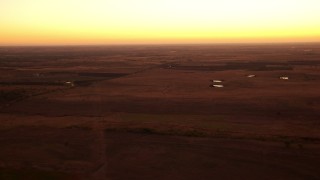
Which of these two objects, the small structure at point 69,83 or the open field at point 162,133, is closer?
the open field at point 162,133

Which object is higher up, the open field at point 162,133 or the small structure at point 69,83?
the open field at point 162,133

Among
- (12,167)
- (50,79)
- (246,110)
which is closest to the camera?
(12,167)

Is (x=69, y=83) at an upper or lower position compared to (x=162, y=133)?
lower

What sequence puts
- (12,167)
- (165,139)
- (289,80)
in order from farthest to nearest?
(289,80) → (165,139) → (12,167)

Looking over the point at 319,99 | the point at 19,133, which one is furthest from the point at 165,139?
the point at 319,99

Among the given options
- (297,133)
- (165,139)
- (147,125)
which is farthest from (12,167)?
(297,133)

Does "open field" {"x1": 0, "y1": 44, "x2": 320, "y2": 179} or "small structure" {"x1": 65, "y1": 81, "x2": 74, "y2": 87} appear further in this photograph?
"small structure" {"x1": 65, "y1": 81, "x2": 74, "y2": 87}

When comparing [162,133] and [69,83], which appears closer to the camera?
[162,133]

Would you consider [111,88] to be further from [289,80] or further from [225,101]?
[289,80]

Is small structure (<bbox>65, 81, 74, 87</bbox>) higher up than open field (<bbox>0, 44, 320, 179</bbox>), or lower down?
lower down

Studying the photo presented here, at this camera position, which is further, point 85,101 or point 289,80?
point 289,80
